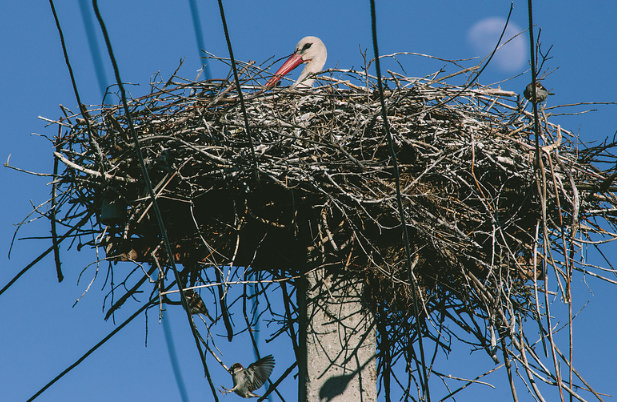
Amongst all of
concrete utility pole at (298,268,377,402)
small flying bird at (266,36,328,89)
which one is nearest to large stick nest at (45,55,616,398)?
concrete utility pole at (298,268,377,402)

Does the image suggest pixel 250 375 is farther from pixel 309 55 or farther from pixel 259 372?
pixel 309 55

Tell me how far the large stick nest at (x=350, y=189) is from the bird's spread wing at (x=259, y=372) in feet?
1.50

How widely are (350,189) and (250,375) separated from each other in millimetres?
1065

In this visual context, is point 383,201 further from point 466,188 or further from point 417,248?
point 466,188

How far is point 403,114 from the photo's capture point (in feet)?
12.0

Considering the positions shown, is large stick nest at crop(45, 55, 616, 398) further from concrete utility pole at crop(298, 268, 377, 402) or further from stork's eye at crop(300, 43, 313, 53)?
stork's eye at crop(300, 43, 313, 53)

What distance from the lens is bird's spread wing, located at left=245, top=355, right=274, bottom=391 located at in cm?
346

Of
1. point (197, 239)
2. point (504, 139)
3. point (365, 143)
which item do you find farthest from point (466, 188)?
point (197, 239)

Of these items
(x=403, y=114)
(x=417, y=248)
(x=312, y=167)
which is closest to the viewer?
(x=312, y=167)

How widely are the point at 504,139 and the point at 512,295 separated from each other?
799 millimetres

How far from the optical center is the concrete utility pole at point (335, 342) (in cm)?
321

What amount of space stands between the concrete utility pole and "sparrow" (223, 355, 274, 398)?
24 cm

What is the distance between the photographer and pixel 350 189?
3.26m

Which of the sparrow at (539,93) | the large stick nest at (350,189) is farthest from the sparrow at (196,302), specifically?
the sparrow at (539,93)
